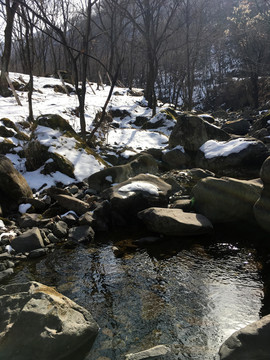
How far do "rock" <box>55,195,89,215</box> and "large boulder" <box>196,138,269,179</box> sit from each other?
5.20 meters

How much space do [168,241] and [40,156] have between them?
4.82 meters

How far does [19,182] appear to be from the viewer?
273 inches

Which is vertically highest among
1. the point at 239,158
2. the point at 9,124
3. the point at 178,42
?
the point at 178,42

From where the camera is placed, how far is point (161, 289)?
400 centimetres

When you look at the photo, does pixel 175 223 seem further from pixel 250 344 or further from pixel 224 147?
pixel 224 147

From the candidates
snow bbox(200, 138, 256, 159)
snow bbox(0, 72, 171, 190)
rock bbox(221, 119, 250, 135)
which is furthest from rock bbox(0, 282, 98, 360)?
rock bbox(221, 119, 250, 135)

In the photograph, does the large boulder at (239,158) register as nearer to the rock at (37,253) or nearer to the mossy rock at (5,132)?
the mossy rock at (5,132)

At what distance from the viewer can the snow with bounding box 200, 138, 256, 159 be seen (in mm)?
9695

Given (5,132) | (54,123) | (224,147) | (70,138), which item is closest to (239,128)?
(224,147)

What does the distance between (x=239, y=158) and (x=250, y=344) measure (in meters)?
7.60

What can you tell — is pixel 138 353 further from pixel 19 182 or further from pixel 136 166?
pixel 136 166

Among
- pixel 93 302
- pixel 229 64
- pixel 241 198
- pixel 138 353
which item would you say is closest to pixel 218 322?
pixel 138 353

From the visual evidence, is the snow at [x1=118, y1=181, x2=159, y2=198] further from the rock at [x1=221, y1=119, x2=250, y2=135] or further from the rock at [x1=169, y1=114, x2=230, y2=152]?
the rock at [x1=221, y1=119, x2=250, y2=135]

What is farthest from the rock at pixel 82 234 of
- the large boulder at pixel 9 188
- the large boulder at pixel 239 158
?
the large boulder at pixel 239 158
